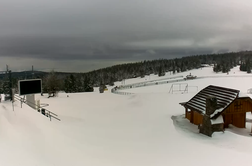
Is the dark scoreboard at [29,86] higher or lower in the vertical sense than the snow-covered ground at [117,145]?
higher

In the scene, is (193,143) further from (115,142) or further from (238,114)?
(238,114)

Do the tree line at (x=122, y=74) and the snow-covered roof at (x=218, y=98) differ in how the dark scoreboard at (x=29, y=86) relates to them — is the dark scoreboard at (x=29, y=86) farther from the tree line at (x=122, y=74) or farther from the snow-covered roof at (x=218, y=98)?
the tree line at (x=122, y=74)

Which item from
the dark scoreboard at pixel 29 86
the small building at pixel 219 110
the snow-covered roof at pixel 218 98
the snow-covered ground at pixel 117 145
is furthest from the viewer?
the dark scoreboard at pixel 29 86

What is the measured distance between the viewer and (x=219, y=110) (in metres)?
15.9

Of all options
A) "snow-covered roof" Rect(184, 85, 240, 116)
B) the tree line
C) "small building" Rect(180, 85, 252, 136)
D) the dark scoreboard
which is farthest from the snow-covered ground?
the tree line

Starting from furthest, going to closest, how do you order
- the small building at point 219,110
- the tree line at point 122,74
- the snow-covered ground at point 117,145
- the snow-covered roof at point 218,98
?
the tree line at point 122,74
the snow-covered roof at point 218,98
the small building at point 219,110
the snow-covered ground at point 117,145

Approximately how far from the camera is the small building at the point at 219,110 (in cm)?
1533

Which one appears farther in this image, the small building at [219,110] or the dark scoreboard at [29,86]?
the dark scoreboard at [29,86]

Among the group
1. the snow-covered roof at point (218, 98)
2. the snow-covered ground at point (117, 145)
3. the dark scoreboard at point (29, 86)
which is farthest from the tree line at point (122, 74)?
the snow-covered roof at point (218, 98)

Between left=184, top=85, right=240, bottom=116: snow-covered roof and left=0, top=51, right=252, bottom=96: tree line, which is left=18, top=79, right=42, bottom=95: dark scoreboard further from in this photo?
left=0, top=51, right=252, bottom=96: tree line

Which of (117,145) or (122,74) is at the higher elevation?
(122,74)

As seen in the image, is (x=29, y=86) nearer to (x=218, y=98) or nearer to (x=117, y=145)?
(x=117, y=145)

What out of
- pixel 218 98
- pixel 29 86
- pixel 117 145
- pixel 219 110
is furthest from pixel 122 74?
pixel 117 145

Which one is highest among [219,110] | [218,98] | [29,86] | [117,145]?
[29,86]
